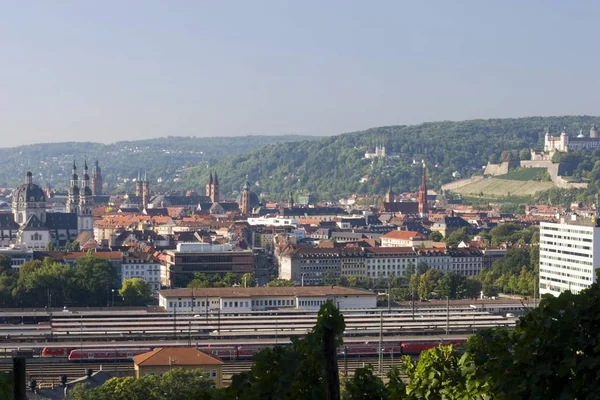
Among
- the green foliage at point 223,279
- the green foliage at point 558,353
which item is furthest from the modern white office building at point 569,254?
the green foliage at point 558,353

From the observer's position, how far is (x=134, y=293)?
2589 inches

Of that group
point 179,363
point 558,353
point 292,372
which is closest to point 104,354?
point 179,363

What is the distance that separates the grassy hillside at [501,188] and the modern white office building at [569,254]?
9697cm

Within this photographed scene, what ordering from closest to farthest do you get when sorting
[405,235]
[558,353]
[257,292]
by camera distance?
[558,353] → [257,292] → [405,235]

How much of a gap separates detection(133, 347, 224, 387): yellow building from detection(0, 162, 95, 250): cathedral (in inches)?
2416

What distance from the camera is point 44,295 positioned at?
63062mm

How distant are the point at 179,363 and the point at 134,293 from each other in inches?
1302

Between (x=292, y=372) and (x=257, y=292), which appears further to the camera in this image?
(x=257, y=292)

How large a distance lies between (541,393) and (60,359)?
111 ft

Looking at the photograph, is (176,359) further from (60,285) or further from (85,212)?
(85,212)

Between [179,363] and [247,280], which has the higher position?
[179,363]

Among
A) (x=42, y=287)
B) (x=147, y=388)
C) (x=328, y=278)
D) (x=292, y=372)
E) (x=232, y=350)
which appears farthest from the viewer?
(x=328, y=278)

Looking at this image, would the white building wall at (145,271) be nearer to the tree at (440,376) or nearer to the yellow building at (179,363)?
the yellow building at (179,363)

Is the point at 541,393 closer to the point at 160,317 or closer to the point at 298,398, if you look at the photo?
the point at 298,398
